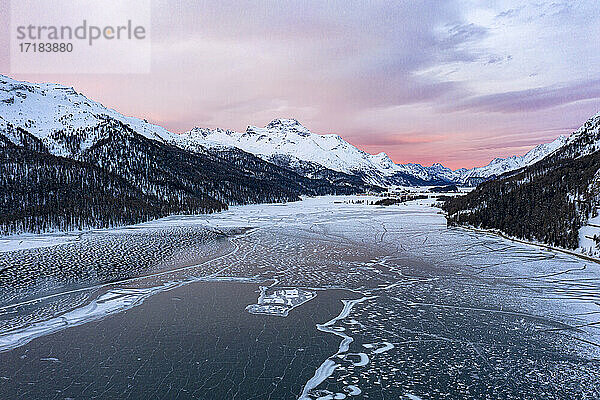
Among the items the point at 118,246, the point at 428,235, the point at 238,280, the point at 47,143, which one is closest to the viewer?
the point at 238,280

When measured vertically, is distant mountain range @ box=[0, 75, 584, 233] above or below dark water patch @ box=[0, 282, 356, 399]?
above

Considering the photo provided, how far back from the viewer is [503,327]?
49.3ft

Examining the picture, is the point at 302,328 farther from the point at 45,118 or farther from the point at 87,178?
the point at 45,118

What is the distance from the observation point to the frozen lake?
10.8m

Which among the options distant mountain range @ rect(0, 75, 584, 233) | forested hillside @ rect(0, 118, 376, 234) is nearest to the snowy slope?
distant mountain range @ rect(0, 75, 584, 233)

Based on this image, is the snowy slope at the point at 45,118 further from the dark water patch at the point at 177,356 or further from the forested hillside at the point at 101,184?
the dark water patch at the point at 177,356

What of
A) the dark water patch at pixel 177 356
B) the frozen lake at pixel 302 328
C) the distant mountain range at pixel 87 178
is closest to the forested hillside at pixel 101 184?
the distant mountain range at pixel 87 178

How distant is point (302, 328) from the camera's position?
1517 centimetres

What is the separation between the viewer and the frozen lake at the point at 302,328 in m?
10.8

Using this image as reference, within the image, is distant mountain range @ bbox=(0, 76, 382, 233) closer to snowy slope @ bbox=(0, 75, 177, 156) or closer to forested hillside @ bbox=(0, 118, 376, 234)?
forested hillside @ bbox=(0, 118, 376, 234)

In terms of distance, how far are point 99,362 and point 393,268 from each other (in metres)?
20.3

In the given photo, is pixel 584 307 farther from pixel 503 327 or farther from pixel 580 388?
pixel 580 388

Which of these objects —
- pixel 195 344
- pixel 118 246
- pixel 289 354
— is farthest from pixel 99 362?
pixel 118 246

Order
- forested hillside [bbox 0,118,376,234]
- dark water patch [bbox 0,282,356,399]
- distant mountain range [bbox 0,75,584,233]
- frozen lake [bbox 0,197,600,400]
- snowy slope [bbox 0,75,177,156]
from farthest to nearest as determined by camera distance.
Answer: snowy slope [bbox 0,75,177,156], distant mountain range [bbox 0,75,584,233], forested hillside [bbox 0,118,376,234], frozen lake [bbox 0,197,600,400], dark water patch [bbox 0,282,356,399]
